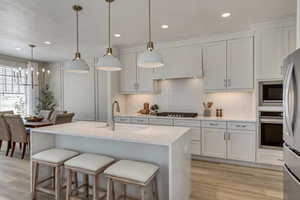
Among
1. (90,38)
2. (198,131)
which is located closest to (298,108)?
(198,131)

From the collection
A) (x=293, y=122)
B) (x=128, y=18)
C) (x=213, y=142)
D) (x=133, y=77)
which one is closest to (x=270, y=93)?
(x=213, y=142)

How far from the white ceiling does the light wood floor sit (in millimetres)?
2686

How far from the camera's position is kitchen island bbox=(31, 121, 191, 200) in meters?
1.75

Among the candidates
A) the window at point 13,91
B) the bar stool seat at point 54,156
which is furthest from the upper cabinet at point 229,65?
the window at point 13,91

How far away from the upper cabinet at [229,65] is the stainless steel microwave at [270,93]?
24cm

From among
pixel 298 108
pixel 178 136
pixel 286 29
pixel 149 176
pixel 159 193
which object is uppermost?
pixel 286 29

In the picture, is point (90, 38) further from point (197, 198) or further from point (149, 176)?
point (197, 198)

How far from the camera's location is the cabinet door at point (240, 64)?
11.4 feet

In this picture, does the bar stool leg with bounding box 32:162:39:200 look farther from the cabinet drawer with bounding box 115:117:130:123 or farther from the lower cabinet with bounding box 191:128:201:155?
the lower cabinet with bounding box 191:128:201:155

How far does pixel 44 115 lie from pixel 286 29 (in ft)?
20.3

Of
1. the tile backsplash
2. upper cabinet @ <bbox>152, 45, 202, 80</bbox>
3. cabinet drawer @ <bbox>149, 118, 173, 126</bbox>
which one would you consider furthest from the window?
upper cabinet @ <bbox>152, 45, 202, 80</bbox>

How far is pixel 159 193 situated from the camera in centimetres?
209

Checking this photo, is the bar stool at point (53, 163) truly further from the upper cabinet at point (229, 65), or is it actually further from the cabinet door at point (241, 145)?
the upper cabinet at point (229, 65)

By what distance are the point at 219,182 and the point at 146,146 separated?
1.50m
